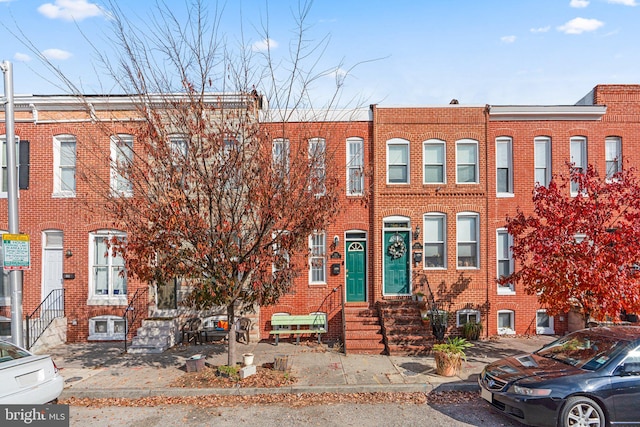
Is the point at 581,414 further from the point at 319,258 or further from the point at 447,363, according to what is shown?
the point at 319,258

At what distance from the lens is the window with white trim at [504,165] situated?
12.3 metres

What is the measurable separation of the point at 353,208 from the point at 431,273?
341 cm

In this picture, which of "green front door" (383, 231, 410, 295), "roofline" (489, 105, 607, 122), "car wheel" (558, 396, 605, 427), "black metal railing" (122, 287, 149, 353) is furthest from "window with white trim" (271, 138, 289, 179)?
"roofline" (489, 105, 607, 122)

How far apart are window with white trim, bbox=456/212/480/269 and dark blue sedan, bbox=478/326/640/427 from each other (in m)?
5.79

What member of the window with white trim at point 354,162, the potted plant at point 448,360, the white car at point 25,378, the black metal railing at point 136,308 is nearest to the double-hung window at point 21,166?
the black metal railing at point 136,308

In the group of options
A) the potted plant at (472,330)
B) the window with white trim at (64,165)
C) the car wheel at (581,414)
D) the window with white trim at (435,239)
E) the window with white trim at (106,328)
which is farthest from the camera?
the window with white trim at (435,239)

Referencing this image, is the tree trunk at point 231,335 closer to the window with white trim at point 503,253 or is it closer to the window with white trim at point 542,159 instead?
the window with white trim at point 503,253

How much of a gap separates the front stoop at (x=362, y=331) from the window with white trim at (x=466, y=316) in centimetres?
285

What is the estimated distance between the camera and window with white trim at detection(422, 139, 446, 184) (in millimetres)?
12219

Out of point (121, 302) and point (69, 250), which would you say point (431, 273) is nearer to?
point (121, 302)


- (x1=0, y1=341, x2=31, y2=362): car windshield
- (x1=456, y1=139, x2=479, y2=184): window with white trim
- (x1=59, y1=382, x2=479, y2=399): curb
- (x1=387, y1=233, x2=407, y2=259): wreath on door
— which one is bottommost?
(x1=59, y1=382, x2=479, y2=399): curb

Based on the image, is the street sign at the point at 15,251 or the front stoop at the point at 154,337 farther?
the front stoop at the point at 154,337

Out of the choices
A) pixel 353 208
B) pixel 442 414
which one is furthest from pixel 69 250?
pixel 442 414

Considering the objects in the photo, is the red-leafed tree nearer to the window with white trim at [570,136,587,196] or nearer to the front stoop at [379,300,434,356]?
the front stoop at [379,300,434,356]
